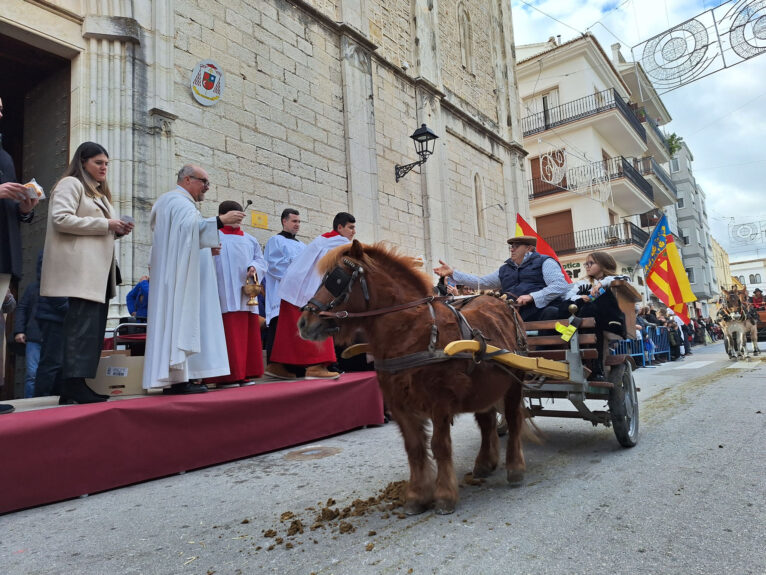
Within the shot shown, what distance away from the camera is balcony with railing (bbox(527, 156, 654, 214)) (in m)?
24.0

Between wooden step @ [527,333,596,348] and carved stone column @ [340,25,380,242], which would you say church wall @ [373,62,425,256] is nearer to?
carved stone column @ [340,25,380,242]

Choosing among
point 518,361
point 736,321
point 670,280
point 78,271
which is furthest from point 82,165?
point 736,321

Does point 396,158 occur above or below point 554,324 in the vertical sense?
above

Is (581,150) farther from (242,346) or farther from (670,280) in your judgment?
(242,346)

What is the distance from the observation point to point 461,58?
47.6 feet

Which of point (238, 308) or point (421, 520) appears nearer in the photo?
point (421, 520)

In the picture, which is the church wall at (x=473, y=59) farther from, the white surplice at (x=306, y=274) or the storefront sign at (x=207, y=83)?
the white surplice at (x=306, y=274)

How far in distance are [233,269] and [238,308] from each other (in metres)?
0.43

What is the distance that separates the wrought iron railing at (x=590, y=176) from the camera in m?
23.9

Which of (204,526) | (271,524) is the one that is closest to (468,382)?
(271,524)

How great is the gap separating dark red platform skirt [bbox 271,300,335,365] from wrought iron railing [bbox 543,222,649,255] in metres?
21.4

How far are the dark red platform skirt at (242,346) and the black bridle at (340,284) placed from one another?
2.46 meters

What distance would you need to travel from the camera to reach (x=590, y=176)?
2366 centimetres

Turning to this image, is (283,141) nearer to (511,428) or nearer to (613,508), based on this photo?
(511,428)
